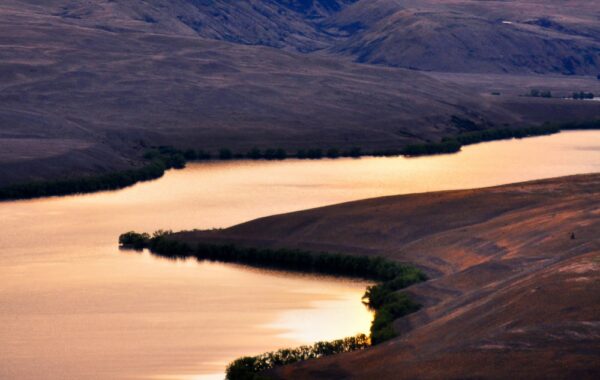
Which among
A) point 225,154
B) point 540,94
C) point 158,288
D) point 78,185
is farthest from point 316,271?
point 540,94

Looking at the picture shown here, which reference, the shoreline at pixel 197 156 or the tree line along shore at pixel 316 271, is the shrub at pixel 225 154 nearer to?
the shoreline at pixel 197 156

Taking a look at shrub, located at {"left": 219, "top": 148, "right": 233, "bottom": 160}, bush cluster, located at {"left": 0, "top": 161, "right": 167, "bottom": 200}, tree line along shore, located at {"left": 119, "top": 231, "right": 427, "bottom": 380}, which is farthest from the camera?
shrub, located at {"left": 219, "top": 148, "right": 233, "bottom": 160}

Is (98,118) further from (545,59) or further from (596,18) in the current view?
(596,18)

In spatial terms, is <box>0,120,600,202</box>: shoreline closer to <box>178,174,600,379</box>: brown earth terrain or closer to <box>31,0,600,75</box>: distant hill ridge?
<box>178,174,600,379</box>: brown earth terrain

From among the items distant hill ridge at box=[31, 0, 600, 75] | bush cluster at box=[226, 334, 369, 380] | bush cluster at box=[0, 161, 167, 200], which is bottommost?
bush cluster at box=[226, 334, 369, 380]

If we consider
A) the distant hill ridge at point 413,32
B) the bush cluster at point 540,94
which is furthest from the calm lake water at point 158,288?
the distant hill ridge at point 413,32

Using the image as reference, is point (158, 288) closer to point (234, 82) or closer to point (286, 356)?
point (286, 356)

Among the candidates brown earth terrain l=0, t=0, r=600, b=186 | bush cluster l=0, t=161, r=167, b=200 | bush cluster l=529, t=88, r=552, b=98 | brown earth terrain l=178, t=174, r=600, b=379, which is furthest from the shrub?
bush cluster l=529, t=88, r=552, b=98

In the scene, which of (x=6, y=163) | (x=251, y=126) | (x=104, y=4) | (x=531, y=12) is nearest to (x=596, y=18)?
(x=531, y=12)
